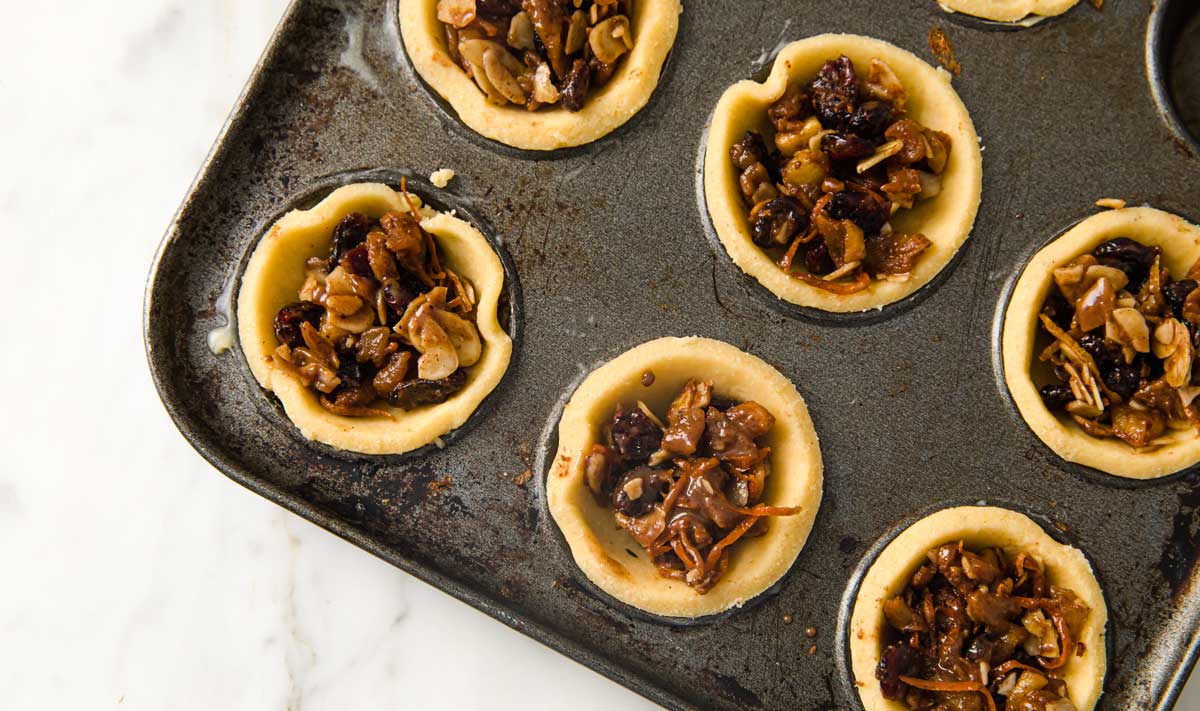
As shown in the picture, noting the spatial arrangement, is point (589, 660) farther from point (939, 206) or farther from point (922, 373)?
point (939, 206)

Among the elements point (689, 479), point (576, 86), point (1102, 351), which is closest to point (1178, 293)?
point (1102, 351)

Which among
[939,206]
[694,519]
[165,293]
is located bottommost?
[694,519]

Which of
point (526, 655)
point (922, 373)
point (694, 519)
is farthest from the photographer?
point (526, 655)

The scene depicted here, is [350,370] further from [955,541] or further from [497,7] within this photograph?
[955,541]

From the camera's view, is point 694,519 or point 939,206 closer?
point 694,519

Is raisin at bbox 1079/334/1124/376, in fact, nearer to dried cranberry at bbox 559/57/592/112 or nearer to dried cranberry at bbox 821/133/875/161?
dried cranberry at bbox 821/133/875/161

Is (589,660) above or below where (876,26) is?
below

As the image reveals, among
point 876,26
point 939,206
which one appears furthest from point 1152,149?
point 876,26

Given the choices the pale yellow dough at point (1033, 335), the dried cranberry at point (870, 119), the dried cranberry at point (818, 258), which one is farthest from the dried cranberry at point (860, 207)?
the pale yellow dough at point (1033, 335)
